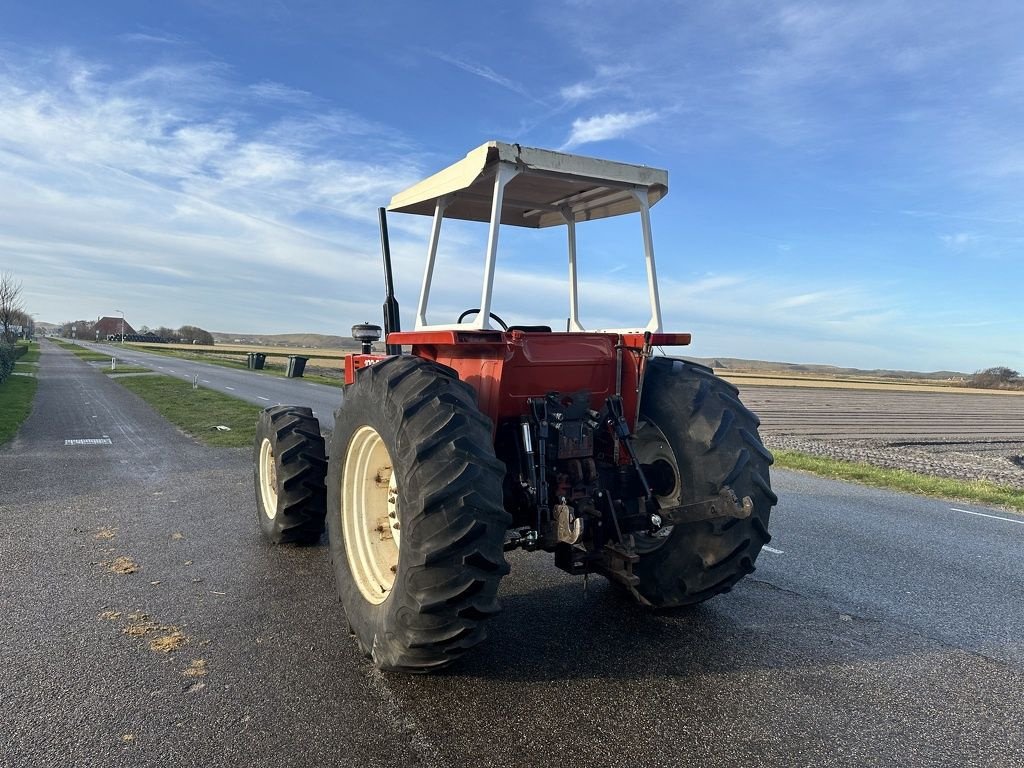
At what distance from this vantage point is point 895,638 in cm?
399

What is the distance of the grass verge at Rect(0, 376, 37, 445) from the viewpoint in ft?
38.5

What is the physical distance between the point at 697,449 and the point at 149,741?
2839 millimetres

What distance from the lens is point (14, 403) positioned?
15.6 meters

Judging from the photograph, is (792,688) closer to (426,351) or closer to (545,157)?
(426,351)

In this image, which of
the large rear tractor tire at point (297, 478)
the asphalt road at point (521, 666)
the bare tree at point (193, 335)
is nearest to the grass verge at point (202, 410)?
the large rear tractor tire at point (297, 478)

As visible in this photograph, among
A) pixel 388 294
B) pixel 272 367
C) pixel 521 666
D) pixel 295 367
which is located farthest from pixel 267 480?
pixel 272 367

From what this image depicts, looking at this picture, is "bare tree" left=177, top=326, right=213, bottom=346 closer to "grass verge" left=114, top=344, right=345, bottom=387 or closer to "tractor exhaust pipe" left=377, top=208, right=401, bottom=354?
"grass verge" left=114, top=344, right=345, bottom=387

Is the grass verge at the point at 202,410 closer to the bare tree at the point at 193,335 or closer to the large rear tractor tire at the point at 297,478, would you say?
the large rear tractor tire at the point at 297,478

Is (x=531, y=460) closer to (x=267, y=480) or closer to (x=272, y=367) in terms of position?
(x=267, y=480)

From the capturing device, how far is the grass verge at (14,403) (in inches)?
462

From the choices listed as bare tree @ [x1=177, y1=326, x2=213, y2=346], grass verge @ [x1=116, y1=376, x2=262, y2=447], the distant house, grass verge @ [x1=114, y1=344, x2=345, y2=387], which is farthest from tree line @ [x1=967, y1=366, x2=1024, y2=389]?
the distant house

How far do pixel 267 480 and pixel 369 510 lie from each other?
219 centimetres

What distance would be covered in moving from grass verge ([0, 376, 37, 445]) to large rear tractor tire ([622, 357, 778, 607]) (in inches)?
406

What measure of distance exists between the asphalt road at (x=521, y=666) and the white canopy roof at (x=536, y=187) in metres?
2.52
